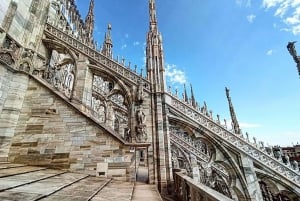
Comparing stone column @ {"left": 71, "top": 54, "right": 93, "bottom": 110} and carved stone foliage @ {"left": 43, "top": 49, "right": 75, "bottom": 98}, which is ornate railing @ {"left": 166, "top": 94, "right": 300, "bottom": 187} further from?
carved stone foliage @ {"left": 43, "top": 49, "right": 75, "bottom": 98}

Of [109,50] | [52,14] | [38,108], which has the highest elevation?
[109,50]

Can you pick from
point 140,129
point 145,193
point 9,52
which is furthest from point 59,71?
point 145,193

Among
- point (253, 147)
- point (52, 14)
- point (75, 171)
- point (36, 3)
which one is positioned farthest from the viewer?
point (52, 14)

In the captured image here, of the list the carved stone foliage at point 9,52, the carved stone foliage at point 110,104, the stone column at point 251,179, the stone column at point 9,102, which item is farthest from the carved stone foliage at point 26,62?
the stone column at point 251,179

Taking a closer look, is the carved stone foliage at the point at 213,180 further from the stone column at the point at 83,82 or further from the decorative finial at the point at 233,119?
the stone column at the point at 83,82

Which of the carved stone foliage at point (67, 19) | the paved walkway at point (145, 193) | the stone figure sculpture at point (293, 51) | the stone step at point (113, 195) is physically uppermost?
the carved stone foliage at point (67, 19)

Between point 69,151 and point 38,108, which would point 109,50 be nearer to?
point 38,108

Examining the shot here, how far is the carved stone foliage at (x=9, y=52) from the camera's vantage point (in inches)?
325

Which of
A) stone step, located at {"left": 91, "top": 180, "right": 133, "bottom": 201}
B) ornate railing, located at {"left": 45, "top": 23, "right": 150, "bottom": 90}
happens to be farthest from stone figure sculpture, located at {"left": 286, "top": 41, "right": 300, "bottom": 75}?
stone step, located at {"left": 91, "top": 180, "right": 133, "bottom": 201}

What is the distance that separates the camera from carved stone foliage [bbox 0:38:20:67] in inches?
325

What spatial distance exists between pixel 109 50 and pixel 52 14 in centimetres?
1276

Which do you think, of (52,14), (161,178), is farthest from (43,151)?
(52,14)

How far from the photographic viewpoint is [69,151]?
22.4 ft

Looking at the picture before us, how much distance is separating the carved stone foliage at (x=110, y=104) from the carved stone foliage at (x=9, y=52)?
164 inches
